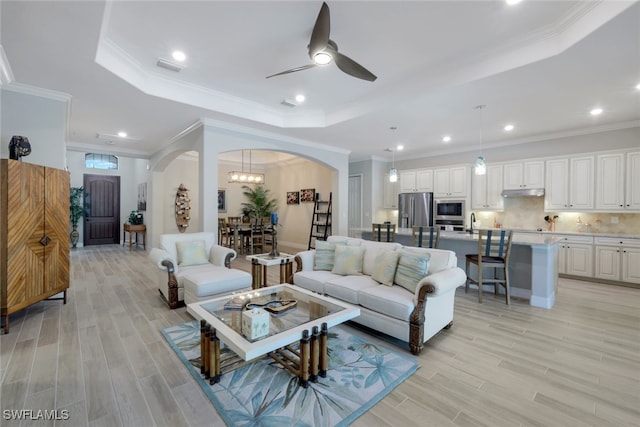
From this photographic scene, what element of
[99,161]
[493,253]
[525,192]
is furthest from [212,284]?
[99,161]

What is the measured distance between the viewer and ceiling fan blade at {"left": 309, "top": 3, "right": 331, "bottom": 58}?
221 cm

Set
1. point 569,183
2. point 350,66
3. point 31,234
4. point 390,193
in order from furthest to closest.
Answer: point 390,193 → point 569,183 → point 31,234 → point 350,66

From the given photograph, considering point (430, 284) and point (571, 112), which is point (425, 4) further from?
point (571, 112)

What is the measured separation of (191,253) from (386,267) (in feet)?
9.15

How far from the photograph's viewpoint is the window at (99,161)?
30.7 ft

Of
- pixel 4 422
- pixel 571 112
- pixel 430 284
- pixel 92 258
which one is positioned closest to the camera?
pixel 4 422

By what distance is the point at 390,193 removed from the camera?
8016 millimetres

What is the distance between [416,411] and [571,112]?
4.98m

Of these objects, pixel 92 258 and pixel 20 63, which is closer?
pixel 20 63

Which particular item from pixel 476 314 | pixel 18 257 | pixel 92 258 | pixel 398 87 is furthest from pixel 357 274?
pixel 92 258

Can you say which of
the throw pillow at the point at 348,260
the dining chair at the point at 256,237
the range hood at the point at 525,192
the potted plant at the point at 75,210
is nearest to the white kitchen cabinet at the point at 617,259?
the range hood at the point at 525,192

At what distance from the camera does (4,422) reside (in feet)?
5.73

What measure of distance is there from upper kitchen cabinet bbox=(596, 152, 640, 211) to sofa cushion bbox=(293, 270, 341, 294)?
523 centimetres

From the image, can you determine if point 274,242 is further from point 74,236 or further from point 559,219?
point 74,236
